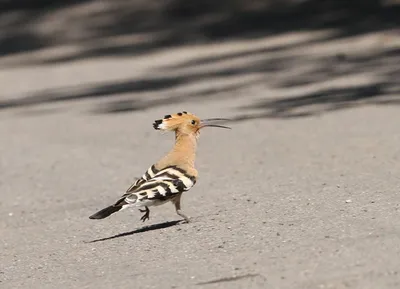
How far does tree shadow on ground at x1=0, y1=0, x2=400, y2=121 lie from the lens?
51.4ft

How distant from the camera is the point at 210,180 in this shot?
10.8 meters

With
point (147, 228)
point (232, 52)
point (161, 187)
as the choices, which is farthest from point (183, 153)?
point (232, 52)

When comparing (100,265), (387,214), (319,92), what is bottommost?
Answer: (100,265)

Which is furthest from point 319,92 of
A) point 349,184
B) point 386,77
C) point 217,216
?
point 217,216

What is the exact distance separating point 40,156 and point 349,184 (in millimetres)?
4888

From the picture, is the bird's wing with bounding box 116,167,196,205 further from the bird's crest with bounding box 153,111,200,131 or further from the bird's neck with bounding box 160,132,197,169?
the bird's crest with bounding box 153,111,200,131

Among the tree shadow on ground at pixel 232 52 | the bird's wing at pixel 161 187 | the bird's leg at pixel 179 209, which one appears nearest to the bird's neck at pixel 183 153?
the bird's wing at pixel 161 187

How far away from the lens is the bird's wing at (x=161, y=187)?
7.70 m

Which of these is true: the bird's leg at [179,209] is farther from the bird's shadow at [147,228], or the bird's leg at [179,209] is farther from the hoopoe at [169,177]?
the bird's shadow at [147,228]

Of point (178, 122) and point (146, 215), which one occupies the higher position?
point (178, 122)

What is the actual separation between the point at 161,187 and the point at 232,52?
12.6 m

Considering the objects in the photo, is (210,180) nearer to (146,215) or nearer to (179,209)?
(146,215)

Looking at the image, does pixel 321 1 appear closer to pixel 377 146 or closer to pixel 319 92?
pixel 319 92

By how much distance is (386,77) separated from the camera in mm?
16125
